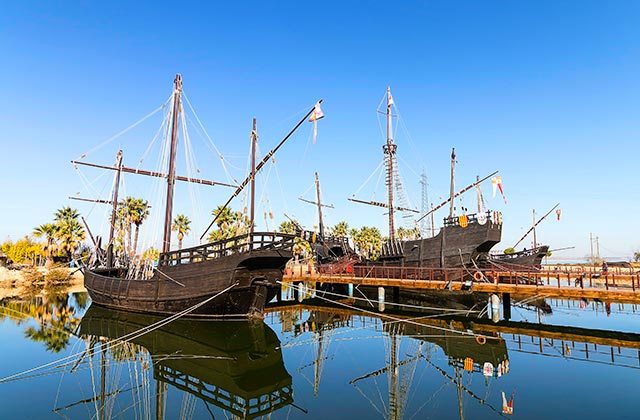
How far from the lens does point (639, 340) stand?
14297mm

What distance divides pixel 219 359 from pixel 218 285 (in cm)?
528

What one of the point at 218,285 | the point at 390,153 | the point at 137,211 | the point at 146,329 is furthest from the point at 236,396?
the point at 137,211

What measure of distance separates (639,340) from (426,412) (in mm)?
11654

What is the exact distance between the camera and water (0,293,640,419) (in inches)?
337

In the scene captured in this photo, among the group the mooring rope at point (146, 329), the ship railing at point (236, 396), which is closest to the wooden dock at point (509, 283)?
the mooring rope at point (146, 329)

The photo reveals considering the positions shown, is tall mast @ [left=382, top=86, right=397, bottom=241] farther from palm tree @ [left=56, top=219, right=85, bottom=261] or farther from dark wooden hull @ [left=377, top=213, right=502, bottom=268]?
palm tree @ [left=56, top=219, right=85, bottom=261]

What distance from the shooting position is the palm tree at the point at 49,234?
44.2 metres

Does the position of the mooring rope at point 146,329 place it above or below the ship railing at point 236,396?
above

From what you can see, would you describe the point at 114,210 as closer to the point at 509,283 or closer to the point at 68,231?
the point at 68,231

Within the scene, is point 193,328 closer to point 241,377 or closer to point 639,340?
point 241,377

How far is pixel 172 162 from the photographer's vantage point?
827 inches

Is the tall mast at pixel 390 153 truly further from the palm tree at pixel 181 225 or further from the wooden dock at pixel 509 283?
the palm tree at pixel 181 225

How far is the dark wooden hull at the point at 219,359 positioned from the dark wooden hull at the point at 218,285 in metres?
0.72

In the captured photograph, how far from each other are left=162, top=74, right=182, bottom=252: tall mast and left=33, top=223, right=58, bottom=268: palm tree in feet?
107
